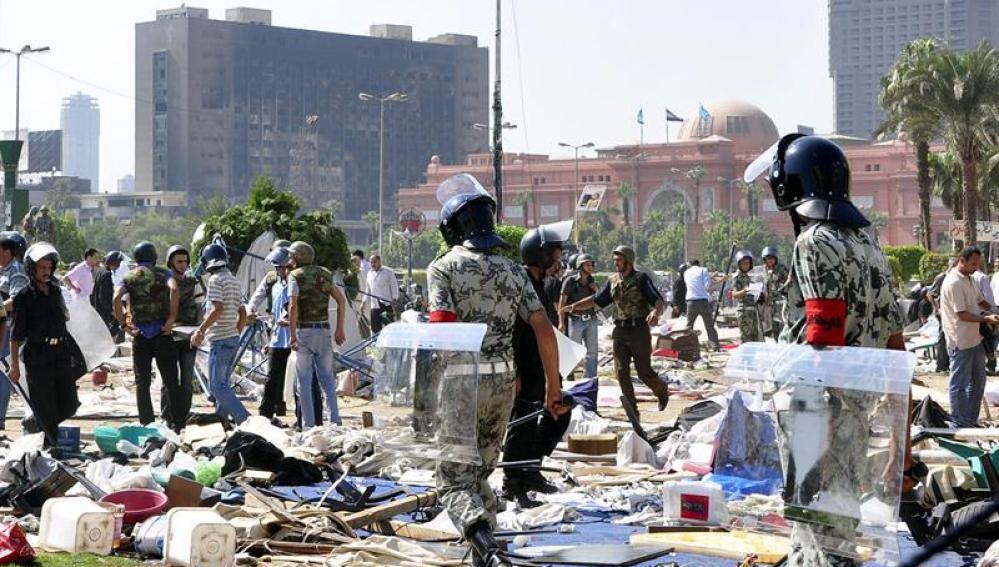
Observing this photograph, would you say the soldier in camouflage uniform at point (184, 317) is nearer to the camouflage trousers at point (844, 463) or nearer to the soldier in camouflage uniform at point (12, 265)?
the soldier in camouflage uniform at point (12, 265)

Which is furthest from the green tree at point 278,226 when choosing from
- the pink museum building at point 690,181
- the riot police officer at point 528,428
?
the pink museum building at point 690,181

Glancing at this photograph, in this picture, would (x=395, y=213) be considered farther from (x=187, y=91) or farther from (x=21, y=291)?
(x=21, y=291)

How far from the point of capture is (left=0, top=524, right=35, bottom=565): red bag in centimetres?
737

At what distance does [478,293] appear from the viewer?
713cm

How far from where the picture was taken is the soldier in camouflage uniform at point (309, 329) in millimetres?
12828

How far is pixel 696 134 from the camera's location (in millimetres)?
147750

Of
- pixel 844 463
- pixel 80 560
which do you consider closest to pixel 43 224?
pixel 80 560

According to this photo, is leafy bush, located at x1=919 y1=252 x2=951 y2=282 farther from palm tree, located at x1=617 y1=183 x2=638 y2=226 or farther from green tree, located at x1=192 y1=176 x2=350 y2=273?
palm tree, located at x1=617 y1=183 x2=638 y2=226

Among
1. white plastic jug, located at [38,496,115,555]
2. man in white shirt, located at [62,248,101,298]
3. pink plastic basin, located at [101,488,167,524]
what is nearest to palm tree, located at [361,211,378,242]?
man in white shirt, located at [62,248,101,298]

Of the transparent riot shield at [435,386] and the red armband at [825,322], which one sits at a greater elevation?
the red armband at [825,322]

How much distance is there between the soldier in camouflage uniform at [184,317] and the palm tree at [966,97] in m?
36.6

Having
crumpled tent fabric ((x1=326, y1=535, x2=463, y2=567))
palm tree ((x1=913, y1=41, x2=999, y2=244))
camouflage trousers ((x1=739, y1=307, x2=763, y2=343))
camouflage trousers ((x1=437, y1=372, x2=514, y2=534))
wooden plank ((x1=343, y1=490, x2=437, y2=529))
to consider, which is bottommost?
crumpled tent fabric ((x1=326, y1=535, x2=463, y2=567))

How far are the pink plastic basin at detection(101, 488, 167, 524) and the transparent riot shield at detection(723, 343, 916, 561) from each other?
4.24 meters

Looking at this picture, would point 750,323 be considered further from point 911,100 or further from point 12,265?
point 911,100
